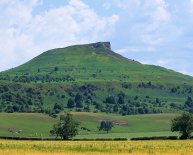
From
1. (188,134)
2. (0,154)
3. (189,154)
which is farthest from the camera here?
(188,134)

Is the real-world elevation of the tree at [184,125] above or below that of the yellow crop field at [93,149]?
above

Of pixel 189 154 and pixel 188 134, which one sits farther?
pixel 188 134

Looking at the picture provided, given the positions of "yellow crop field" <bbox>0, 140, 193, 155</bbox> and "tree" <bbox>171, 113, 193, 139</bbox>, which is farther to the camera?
Answer: "tree" <bbox>171, 113, 193, 139</bbox>

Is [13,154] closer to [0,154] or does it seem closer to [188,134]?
[0,154]

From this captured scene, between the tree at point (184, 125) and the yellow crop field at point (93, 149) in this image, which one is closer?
the yellow crop field at point (93, 149)

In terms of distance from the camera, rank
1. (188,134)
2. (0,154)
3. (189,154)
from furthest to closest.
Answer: (188,134)
(189,154)
(0,154)

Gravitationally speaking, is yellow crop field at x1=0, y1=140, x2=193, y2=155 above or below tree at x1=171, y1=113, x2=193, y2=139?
below

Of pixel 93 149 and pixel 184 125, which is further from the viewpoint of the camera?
pixel 184 125

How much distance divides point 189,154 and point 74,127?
10588 centimetres

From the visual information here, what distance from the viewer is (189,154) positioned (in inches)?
2544

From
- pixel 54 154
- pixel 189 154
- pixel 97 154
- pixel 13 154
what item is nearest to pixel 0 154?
pixel 13 154

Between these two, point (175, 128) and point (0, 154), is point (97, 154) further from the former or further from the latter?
point (175, 128)

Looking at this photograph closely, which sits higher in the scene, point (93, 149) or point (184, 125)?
point (184, 125)

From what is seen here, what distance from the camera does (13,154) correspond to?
198 feet
